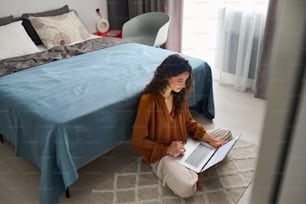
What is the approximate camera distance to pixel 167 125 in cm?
172

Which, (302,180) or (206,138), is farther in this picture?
(206,138)

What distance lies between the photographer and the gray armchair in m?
3.17

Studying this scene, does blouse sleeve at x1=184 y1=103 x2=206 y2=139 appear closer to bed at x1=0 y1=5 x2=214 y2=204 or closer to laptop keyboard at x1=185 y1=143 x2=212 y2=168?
laptop keyboard at x1=185 y1=143 x2=212 y2=168

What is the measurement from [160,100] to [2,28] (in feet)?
5.08

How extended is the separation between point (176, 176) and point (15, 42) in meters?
1.67

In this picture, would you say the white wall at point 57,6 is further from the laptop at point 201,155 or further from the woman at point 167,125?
the laptop at point 201,155

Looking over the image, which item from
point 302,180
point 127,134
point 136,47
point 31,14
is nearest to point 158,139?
point 127,134

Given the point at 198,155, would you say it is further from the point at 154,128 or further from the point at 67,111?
the point at 67,111

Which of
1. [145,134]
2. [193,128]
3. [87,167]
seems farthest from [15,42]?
[193,128]

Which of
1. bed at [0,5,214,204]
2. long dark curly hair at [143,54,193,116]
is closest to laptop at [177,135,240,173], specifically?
long dark curly hair at [143,54,193,116]

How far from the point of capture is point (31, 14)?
109 inches

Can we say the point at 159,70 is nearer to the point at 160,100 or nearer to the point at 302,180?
the point at 160,100

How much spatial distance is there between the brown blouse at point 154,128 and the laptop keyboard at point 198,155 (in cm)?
13

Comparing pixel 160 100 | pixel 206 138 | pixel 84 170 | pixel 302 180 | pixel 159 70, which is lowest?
pixel 84 170
